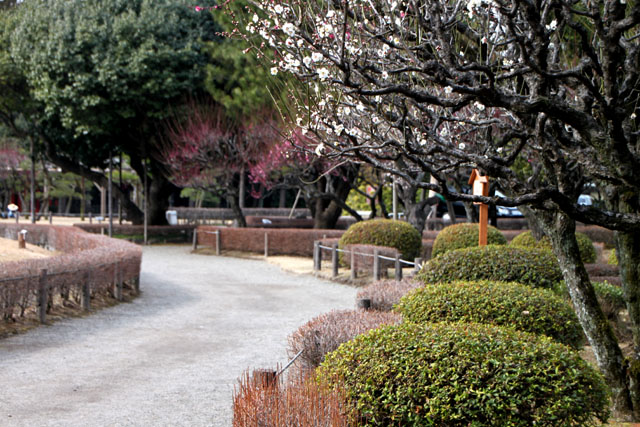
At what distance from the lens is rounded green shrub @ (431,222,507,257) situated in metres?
17.2

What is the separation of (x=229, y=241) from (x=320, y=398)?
22717mm

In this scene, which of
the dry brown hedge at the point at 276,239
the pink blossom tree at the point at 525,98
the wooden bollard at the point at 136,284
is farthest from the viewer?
the dry brown hedge at the point at 276,239

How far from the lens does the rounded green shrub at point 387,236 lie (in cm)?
1889

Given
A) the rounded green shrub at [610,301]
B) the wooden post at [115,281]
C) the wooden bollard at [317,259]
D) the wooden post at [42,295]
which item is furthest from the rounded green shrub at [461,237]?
the wooden post at [42,295]

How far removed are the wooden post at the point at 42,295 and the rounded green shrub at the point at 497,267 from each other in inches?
250

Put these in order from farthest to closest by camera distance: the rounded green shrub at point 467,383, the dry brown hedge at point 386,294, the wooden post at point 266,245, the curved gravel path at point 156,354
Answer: the wooden post at point 266,245 < the dry brown hedge at point 386,294 < the curved gravel path at point 156,354 < the rounded green shrub at point 467,383

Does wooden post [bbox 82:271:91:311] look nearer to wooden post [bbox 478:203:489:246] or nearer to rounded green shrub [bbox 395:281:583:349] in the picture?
wooden post [bbox 478:203:489:246]

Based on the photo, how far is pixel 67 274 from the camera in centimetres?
1232

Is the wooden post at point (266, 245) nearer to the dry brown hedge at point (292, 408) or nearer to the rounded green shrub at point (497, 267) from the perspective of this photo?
the rounded green shrub at point (497, 267)

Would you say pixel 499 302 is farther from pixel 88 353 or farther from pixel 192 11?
pixel 192 11

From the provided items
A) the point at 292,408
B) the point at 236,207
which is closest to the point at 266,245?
the point at 236,207

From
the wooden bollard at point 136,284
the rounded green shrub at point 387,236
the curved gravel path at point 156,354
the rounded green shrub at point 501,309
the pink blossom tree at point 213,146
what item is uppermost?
the pink blossom tree at point 213,146

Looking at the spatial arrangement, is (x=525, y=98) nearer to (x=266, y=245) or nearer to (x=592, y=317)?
(x=592, y=317)

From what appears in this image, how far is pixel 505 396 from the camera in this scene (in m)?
4.48
